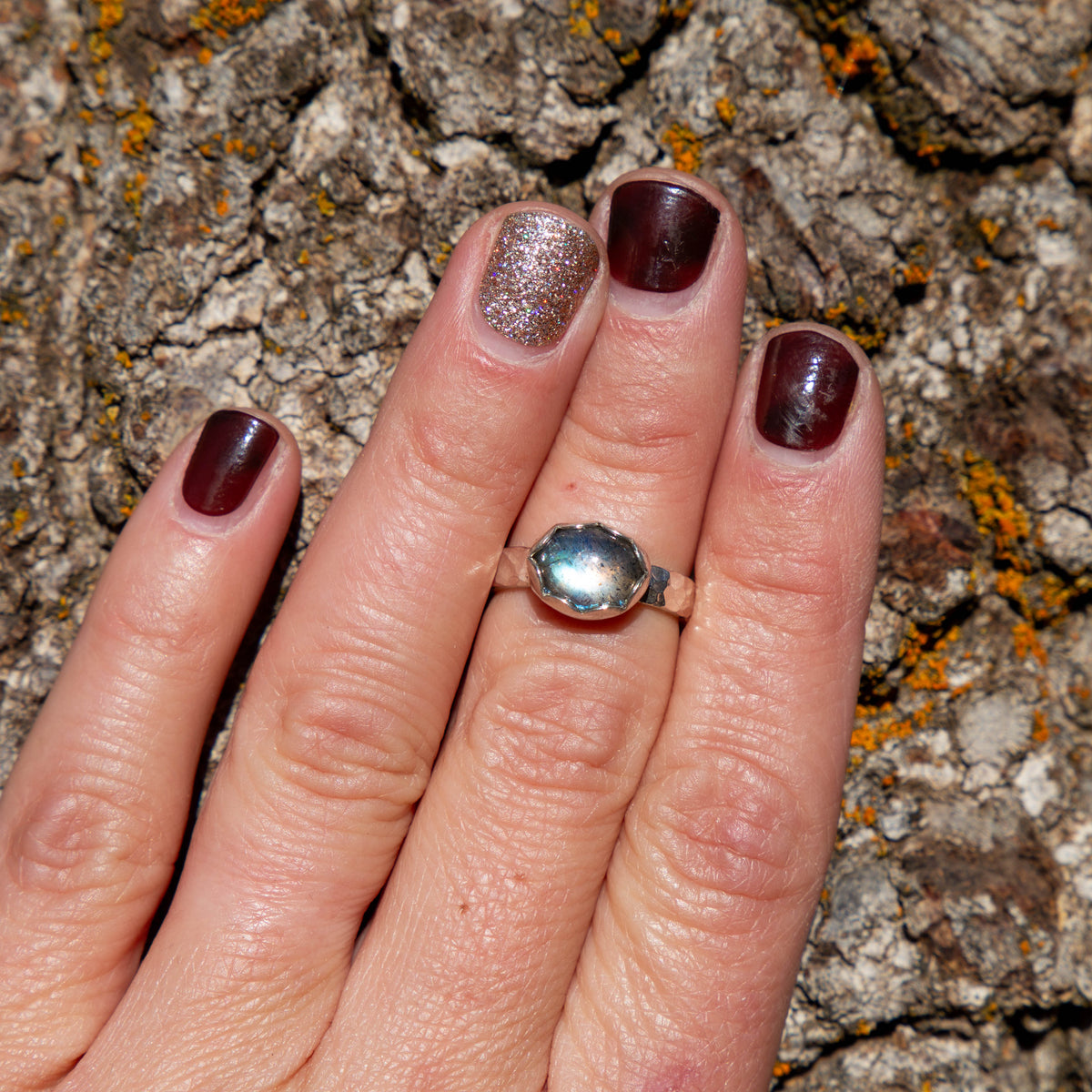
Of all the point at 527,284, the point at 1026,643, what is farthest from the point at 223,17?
the point at 1026,643

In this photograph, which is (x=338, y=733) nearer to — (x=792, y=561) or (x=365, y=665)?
(x=365, y=665)

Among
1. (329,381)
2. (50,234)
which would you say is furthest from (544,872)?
(50,234)

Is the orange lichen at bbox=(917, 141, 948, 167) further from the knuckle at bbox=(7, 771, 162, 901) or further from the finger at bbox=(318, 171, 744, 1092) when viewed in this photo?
the knuckle at bbox=(7, 771, 162, 901)

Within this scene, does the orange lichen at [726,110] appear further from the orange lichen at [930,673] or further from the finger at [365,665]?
the orange lichen at [930,673]

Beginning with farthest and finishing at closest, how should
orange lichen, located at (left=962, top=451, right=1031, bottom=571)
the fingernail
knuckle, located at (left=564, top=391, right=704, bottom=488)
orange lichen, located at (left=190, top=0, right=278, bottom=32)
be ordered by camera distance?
orange lichen, located at (left=962, top=451, right=1031, bottom=571) → orange lichen, located at (left=190, top=0, right=278, bottom=32) → knuckle, located at (left=564, top=391, right=704, bottom=488) → the fingernail

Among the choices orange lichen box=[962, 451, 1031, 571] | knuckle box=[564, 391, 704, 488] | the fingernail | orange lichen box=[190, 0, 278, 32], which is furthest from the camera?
orange lichen box=[962, 451, 1031, 571]

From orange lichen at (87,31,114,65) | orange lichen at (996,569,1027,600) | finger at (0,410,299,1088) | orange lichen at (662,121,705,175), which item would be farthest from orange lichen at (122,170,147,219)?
orange lichen at (996,569,1027,600)
